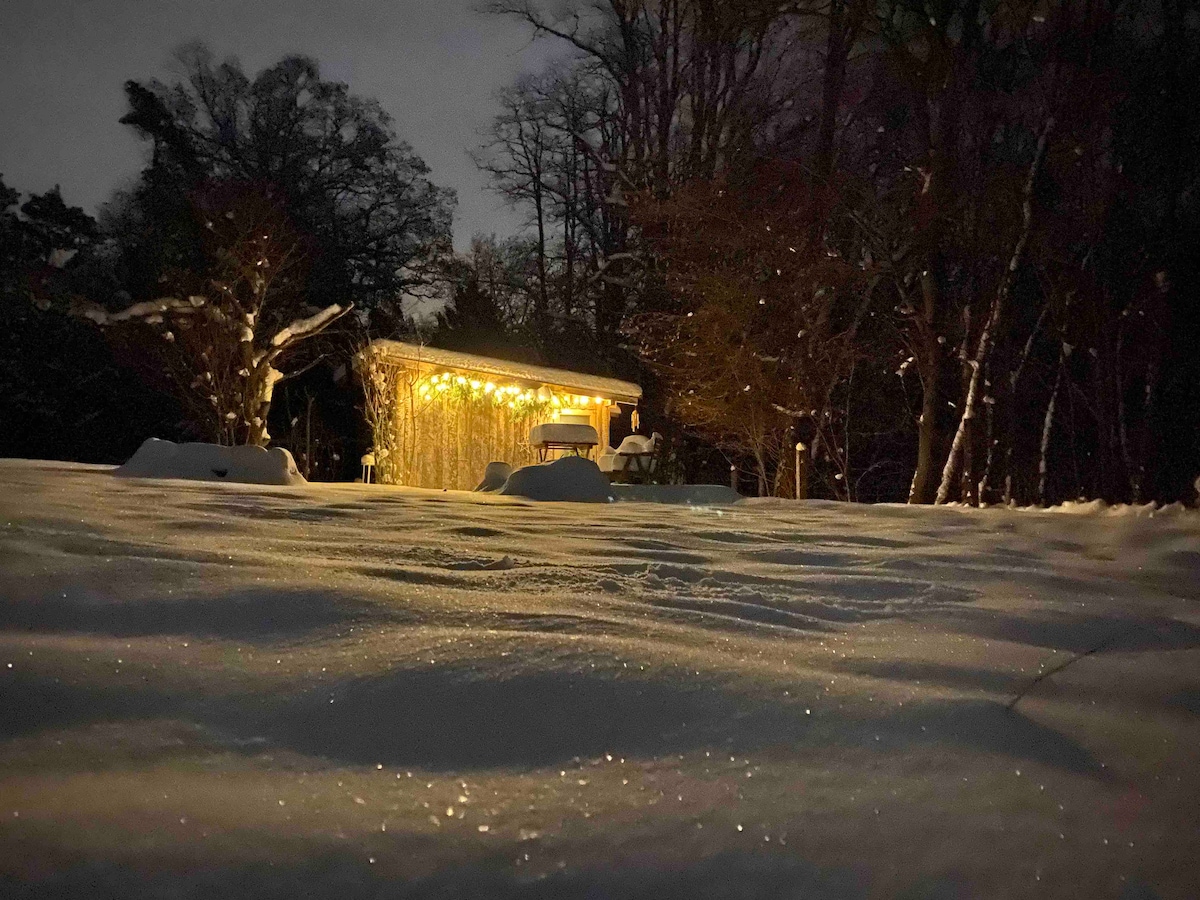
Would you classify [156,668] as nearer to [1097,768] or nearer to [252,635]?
[252,635]

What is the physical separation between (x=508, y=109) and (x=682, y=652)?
13835 mm

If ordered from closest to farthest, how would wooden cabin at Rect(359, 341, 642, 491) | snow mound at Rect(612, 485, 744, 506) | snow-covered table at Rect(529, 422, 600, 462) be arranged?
snow mound at Rect(612, 485, 744, 506) < wooden cabin at Rect(359, 341, 642, 491) < snow-covered table at Rect(529, 422, 600, 462)

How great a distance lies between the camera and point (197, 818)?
0.67 meters

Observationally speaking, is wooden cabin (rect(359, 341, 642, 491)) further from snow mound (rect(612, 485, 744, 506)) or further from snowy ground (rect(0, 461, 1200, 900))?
snowy ground (rect(0, 461, 1200, 900))

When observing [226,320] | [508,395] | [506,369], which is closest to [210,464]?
[226,320]

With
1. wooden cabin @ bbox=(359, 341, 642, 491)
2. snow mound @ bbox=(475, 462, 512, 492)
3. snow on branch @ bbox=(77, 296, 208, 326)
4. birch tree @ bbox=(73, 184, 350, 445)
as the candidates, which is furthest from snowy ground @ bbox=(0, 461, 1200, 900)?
snow on branch @ bbox=(77, 296, 208, 326)

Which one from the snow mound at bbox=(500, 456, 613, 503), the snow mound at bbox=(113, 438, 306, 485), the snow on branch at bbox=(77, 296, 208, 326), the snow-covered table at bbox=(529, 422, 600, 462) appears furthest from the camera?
the snow-covered table at bbox=(529, 422, 600, 462)

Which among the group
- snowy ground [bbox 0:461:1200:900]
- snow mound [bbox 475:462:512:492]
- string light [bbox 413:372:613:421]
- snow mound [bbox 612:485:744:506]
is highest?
string light [bbox 413:372:613:421]

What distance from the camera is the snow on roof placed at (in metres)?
8.11

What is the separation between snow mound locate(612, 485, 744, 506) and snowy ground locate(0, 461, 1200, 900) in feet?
13.0

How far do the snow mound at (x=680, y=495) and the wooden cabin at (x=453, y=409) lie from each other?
3018 millimetres

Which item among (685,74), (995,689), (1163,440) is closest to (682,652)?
(995,689)

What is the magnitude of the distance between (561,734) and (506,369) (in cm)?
820

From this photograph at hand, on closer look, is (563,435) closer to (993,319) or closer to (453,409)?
(453,409)
